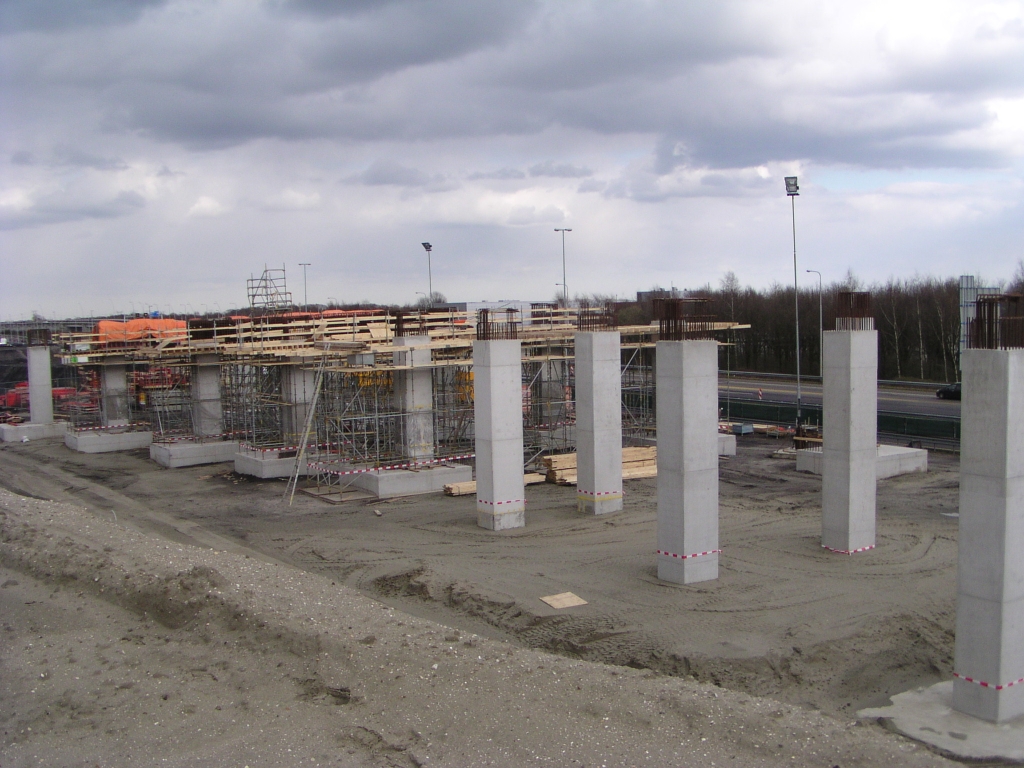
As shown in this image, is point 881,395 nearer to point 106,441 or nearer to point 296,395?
point 296,395

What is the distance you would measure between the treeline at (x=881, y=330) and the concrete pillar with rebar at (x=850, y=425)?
30850mm

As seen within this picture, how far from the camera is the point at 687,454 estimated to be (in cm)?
1477

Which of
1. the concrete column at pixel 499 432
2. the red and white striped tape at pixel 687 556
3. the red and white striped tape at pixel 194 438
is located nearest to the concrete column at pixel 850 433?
the red and white striped tape at pixel 687 556

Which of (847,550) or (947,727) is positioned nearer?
(947,727)

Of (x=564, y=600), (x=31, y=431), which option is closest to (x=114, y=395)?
(x=31, y=431)

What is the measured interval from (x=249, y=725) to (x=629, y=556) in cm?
931

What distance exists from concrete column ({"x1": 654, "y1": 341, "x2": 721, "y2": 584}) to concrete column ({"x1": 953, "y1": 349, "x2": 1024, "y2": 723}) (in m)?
5.21

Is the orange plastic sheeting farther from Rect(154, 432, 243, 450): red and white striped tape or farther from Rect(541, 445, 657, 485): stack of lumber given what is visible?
Rect(541, 445, 657, 485): stack of lumber

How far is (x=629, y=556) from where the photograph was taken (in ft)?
56.8

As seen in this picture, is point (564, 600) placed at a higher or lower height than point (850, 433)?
lower

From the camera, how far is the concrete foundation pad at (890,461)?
84.5 feet

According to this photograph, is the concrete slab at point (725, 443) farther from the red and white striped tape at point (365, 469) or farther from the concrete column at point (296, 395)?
the concrete column at point (296, 395)

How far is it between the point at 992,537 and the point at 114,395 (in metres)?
36.1

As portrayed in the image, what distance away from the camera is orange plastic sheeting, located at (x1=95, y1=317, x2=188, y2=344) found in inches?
1421
